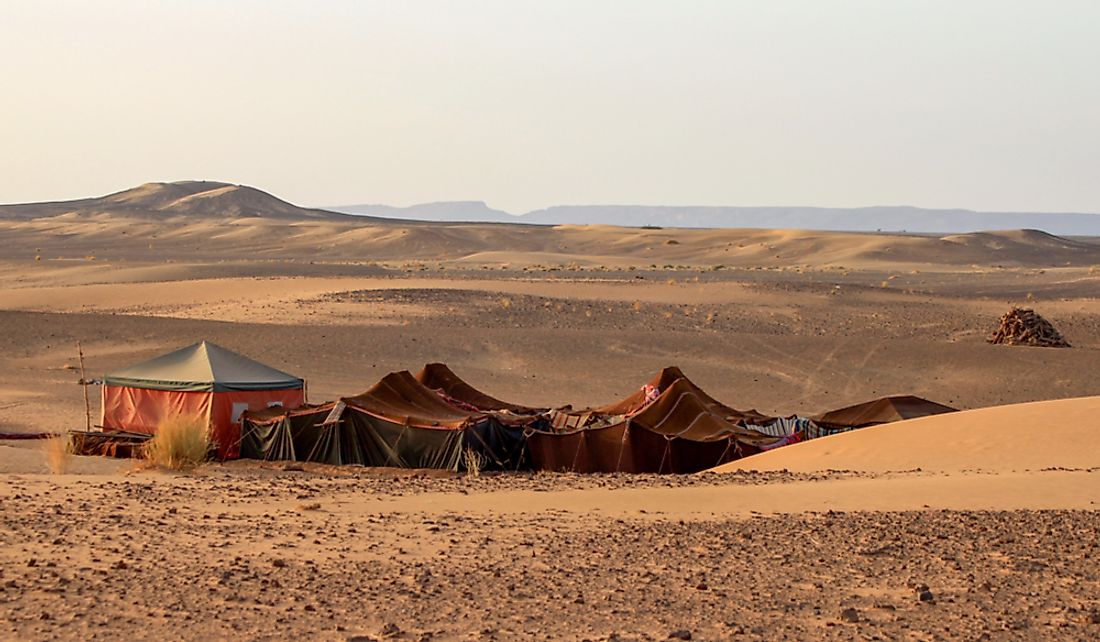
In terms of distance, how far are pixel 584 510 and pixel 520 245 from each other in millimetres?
110485

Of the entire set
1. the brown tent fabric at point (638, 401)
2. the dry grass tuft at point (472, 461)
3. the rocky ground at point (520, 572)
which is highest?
the rocky ground at point (520, 572)

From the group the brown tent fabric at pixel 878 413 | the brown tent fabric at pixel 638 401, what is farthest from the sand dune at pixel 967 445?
the brown tent fabric at pixel 638 401

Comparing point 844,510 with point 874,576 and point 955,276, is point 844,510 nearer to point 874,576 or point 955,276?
point 874,576

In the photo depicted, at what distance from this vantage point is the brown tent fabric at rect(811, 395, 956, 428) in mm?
24156

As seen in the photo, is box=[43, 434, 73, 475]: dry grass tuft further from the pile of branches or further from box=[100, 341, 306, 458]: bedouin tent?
the pile of branches

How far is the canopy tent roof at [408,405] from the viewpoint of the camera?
22.2 meters

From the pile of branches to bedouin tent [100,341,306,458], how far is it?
77.3 ft

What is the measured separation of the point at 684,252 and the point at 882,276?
1335 inches

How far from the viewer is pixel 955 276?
271 ft

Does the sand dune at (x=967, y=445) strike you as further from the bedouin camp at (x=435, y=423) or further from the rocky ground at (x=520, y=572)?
the rocky ground at (x=520, y=572)

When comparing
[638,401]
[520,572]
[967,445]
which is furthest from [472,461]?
[520,572]

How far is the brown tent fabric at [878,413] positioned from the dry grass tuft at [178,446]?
9688 millimetres

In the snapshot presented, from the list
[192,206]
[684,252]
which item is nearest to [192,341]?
[684,252]

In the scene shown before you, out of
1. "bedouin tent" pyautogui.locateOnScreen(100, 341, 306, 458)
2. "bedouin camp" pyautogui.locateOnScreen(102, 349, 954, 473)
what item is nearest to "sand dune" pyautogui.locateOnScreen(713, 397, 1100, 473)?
"bedouin camp" pyautogui.locateOnScreen(102, 349, 954, 473)
